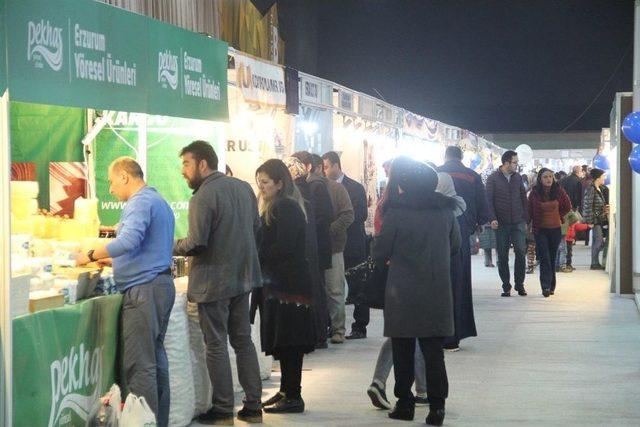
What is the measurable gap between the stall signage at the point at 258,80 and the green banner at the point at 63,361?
2.33 m

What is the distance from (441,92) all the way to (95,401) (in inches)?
952

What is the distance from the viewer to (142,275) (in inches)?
232

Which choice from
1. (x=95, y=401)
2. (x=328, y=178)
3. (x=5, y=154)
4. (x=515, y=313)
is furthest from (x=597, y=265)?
(x=5, y=154)

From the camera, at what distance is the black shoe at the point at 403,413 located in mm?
6727

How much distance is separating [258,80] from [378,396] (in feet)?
8.28

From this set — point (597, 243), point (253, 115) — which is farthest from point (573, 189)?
point (253, 115)

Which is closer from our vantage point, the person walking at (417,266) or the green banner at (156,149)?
the person walking at (417,266)

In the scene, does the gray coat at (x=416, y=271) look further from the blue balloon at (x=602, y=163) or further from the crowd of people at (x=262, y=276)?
the blue balloon at (x=602, y=163)

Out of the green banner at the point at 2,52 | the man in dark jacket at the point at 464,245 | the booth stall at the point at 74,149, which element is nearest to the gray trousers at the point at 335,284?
the man in dark jacket at the point at 464,245

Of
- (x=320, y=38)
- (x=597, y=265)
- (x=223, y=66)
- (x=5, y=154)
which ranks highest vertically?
(x=320, y=38)

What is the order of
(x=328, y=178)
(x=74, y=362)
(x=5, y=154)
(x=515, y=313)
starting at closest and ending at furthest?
(x=5, y=154) → (x=74, y=362) → (x=328, y=178) → (x=515, y=313)

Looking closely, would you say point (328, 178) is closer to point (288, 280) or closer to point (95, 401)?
point (288, 280)

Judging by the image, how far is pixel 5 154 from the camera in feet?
15.0

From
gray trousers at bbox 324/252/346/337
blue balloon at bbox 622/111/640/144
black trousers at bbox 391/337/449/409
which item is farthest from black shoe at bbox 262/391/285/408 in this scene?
blue balloon at bbox 622/111/640/144
